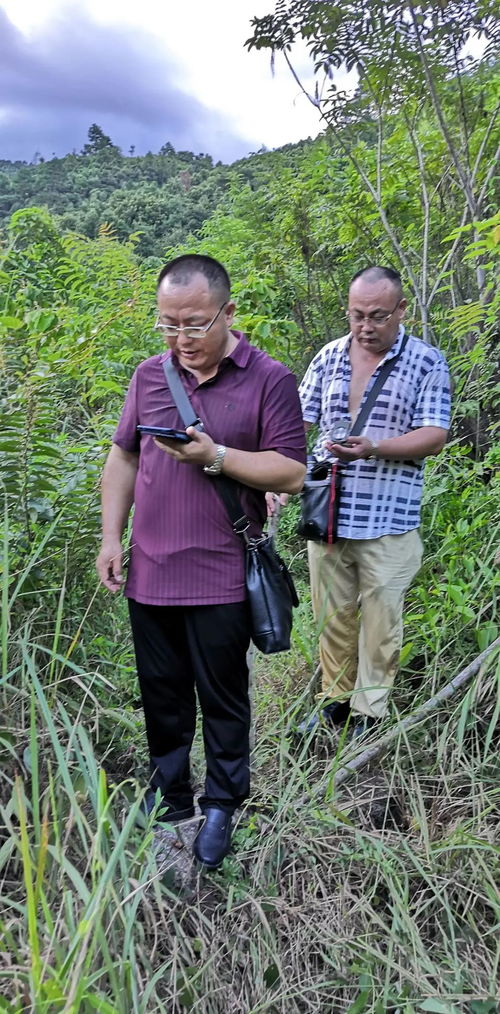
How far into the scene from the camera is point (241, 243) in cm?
696

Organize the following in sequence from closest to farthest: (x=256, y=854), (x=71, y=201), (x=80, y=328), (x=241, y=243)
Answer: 1. (x=256, y=854)
2. (x=80, y=328)
3. (x=241, y=243)
4. (x=71, y=201)

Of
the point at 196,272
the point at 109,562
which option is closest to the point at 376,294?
the point at 196,272

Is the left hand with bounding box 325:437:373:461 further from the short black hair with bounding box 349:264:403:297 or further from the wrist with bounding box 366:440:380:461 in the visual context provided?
the short black hair with bounding box 349:264:403:297

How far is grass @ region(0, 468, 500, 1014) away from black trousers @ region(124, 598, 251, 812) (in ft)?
0.45

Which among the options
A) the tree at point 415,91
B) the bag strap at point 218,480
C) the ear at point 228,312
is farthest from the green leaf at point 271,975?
the tree at point 415,91

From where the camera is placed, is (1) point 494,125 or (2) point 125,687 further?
(1) point 494,125

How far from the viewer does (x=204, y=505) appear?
6.66 feet

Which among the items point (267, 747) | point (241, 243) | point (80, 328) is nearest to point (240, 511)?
point (267, 747)

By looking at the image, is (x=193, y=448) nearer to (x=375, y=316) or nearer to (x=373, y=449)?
(x=373, y=449)

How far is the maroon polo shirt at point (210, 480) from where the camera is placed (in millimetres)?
2027

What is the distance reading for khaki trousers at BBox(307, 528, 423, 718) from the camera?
2785 millimetres

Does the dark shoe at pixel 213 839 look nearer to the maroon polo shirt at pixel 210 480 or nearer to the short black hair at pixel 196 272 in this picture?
the maroon polo shirt at pixel 210 480

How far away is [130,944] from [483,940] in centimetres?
116

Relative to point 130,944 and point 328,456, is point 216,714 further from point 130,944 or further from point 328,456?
point 328,456
